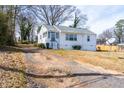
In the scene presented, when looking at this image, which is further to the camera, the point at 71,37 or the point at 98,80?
the point at 71,37

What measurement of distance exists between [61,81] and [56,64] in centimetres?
145

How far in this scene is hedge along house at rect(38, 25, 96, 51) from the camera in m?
14.6

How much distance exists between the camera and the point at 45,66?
5.97 meters

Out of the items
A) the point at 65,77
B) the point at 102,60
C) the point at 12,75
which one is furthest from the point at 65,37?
the point at 12,75

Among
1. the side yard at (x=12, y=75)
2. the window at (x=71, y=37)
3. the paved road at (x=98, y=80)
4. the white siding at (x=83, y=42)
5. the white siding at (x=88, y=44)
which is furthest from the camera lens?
the white siding at (x=88, y=44)

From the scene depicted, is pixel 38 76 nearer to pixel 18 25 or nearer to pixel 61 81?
pixel 61 81

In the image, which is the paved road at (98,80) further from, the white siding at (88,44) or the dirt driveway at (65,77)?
the white siding at (88,44)

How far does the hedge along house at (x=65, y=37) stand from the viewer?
14611mm

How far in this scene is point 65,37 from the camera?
15.2m

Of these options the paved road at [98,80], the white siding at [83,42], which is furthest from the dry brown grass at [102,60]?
the white siding at [83,42]

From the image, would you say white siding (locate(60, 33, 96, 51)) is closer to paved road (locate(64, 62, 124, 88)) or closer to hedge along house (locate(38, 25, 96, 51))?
hedge along house (locate(38, 25, 96, 51))

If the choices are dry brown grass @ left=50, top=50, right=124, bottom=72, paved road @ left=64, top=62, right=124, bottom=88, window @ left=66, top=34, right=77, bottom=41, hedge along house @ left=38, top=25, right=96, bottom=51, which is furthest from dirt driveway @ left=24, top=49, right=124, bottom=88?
window @ left=66, top=34, right=77, bottom=41

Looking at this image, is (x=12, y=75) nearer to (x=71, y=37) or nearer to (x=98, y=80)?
(x=98, y=80)

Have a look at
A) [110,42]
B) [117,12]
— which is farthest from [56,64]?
[110,42]
